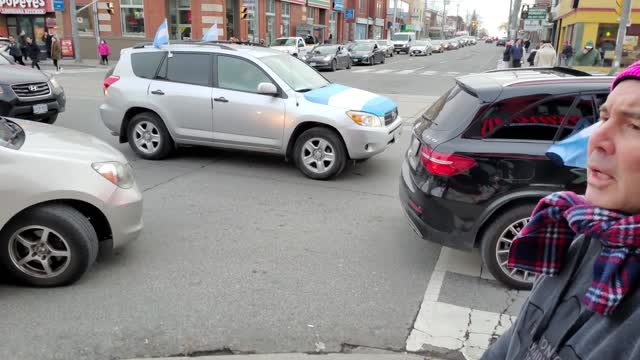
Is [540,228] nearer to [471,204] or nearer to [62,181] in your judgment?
[471,204]

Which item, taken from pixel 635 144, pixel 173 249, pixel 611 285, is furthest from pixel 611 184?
pixel 173 249

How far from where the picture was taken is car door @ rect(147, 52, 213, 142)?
7496 millimetres

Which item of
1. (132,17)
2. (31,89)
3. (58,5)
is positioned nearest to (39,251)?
(31,89)

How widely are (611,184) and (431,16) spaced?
13405cm

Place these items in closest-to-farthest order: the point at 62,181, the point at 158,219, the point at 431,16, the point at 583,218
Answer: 1. the point at 583,218
2. the point at 62,181
3. the point at 158,219
4. the point at 431,16

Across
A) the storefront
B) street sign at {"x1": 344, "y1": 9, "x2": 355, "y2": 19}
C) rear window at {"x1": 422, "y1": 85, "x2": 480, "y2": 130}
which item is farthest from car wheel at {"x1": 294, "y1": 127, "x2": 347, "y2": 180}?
street sign at {"x1": 344, "y1": 9, "x2": 355, "y2": 19}

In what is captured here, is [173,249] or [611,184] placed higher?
[611,184]

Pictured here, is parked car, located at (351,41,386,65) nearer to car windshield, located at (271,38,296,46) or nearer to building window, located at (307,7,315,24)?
car windshield, located at (271,38,296,46)

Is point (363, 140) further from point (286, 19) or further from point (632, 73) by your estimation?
point (286, 19)

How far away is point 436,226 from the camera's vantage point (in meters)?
4.07

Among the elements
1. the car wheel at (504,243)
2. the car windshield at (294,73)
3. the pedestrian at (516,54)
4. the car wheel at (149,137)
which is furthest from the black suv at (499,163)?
the pedestrian at (516,54)

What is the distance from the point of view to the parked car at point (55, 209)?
3750mm

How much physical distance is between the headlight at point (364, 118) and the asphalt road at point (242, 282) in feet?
2.72

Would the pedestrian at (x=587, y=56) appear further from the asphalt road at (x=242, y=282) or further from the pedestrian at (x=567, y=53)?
the asphalt road at (x=242, y=282)
